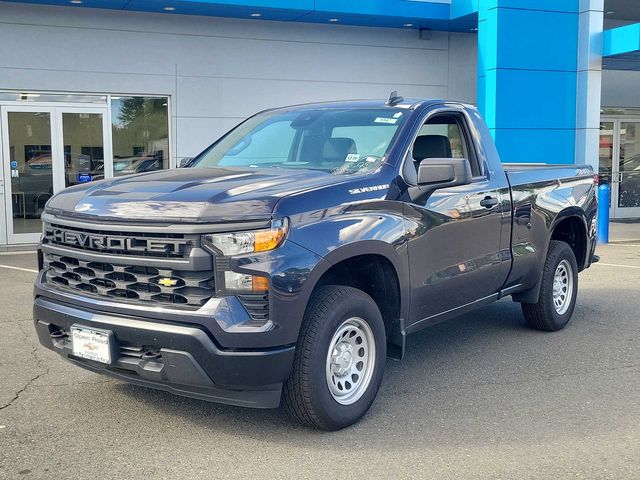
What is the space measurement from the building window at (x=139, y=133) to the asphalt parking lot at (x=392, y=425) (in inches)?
311

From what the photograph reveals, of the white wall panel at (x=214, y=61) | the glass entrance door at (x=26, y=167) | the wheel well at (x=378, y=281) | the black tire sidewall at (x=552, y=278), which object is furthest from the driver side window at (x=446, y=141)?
the glass entrance door at (x=26, y=167)

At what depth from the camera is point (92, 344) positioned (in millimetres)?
4113

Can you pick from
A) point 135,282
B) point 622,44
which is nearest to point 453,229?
point 135,282

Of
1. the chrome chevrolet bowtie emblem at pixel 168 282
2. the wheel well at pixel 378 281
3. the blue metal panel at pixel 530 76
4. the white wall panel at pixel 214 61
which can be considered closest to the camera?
the chrome chevrolet bowtie emblem at pixel 168 282

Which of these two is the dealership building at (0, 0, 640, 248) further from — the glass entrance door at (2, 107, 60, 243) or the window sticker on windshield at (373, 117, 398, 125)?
the window sticker on windshield at (373, 117, 398, 125)

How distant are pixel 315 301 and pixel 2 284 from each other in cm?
642

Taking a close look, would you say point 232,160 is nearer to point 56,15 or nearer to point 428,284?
point 428,284

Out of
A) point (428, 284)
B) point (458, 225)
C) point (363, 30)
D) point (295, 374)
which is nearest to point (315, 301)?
point (295, 374)

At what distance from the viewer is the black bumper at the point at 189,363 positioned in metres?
3.81

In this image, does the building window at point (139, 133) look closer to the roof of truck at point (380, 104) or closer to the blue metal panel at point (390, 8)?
the blue metal panel at point (390, 8)

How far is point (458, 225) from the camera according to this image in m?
5.24

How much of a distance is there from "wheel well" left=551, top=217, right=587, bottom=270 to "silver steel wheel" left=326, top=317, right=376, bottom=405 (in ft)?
10.8

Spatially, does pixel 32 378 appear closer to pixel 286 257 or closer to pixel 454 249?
pixel 286 257

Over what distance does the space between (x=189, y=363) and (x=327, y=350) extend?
2.59 ft
